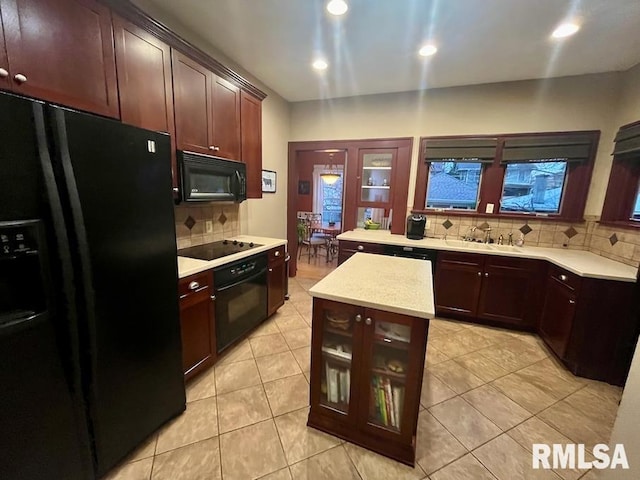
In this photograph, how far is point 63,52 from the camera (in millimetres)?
1291

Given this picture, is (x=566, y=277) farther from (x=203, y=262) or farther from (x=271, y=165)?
(x=271, y=165)

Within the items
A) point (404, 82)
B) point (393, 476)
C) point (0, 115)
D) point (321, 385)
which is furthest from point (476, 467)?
point (404, 82)

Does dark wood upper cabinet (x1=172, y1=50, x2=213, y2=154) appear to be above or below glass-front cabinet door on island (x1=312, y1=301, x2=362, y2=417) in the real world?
above

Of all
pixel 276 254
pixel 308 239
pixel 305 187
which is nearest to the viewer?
pixel 276 254

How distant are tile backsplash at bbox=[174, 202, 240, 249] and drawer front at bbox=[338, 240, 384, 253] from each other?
1.32 metres

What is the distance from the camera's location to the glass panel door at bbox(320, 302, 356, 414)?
4.99ft

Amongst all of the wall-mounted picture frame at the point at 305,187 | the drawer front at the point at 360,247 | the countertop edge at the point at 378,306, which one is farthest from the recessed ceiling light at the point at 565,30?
the wall-mounted picture frame at the point at 305,187

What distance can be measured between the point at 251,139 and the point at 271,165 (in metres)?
0.94

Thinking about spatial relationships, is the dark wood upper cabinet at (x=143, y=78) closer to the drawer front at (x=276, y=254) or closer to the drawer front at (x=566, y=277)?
the drawer front at (x=276, y=254)

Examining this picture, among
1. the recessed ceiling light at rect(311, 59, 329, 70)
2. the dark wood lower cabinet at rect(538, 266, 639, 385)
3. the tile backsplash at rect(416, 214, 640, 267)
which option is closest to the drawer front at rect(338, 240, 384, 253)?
the tile backsplash at rect(416, 214, 640, 267)

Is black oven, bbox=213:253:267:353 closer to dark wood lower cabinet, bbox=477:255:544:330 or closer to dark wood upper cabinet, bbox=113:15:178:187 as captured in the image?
dark wood upper cabinet, bbox=113:15:178:187

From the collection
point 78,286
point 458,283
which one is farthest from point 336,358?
point 458,283

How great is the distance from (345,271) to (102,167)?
4.65 ft

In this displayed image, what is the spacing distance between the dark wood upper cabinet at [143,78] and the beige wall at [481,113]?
236cm
